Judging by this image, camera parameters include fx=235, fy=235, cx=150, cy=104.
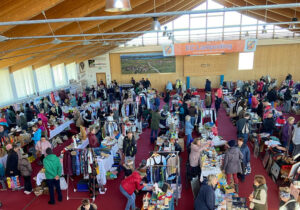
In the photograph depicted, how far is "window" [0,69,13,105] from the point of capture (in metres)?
13.3

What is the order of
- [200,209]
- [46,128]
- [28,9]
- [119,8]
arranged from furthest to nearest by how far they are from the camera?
[46,128], [28,9], [200,209], [119,8]

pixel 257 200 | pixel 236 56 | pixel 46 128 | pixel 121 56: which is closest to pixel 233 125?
pixel 257 200

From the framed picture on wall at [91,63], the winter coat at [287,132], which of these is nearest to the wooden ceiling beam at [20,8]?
the winter coat at [287,132]

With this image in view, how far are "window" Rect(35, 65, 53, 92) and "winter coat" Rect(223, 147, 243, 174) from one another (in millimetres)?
14671

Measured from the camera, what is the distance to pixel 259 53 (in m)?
20.3

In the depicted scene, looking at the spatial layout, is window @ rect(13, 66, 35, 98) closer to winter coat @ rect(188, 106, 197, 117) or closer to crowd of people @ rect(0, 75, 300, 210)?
crowd of people @ rect(0, 75, 300, 210)

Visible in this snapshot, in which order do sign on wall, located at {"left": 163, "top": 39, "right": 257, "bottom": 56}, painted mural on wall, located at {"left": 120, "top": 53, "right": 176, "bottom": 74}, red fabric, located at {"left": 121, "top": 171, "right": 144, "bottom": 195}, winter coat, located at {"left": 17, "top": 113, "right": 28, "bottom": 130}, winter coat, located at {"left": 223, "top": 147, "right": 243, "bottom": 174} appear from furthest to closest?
painted mural on wall, located at {"left": 120, "top": 53, "right": 176, "bottom": 74} → sign on wall, located at {"left": 163, "top": 39, "right": 257, "bottom": 56} → winter coat, located at {"left": 17, "top": 113, "right": 28, "bottom": 130} → winter coat, located at {"left": 223, "top": 147, "right": 243, "bottom": 174} → red fabric, located at {"left": 121, "top": 171, "right": 144, "bottom": 195}

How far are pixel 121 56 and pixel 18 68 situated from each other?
31.6 ft

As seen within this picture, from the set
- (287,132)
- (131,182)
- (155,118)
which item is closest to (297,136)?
(287,132)

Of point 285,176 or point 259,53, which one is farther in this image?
point 259,53

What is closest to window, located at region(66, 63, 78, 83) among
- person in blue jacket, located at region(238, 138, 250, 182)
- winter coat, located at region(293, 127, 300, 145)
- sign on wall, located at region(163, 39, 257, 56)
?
sign on wall, located at region(163, 39, 257, 56)

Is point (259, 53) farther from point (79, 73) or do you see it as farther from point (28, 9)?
point (28, 9)

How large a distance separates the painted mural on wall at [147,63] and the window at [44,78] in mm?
6461

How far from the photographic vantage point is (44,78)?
685 inches
